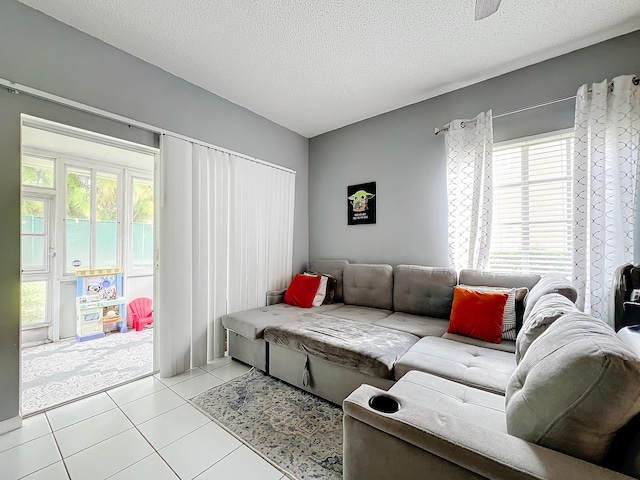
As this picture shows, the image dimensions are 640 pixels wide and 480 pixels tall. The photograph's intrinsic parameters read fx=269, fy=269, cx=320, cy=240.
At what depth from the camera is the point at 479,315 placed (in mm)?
2018

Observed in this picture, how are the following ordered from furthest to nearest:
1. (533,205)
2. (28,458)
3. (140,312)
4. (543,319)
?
(140,312) → (533,205) → (28,458) → (543,319)

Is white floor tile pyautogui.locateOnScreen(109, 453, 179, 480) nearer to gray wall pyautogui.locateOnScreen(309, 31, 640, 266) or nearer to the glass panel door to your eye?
gray wall pyautogui.locateOnScreen(309, 31, 640, 266)

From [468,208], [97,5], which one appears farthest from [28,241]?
[468,208]

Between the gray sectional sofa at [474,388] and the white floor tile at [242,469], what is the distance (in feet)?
1.99

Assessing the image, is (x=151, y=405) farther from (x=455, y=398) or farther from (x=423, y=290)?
(x=423, y=290)

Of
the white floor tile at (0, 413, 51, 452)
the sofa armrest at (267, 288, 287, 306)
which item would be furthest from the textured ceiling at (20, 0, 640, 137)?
the white floor tile at (0, 413, 51, 452)

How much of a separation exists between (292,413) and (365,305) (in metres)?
1.45

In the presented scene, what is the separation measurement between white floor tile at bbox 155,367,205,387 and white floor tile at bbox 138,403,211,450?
0.44 metres

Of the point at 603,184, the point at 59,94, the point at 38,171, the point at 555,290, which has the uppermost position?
the point at 59,94

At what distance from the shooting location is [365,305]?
3051 mm

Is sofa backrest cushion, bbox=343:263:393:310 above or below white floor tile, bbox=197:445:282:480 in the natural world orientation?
above

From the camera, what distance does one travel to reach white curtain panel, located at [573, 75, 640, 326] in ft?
6.30

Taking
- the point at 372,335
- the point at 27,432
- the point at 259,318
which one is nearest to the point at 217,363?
the point at 259,318

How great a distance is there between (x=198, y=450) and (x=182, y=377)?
39.3 inches
